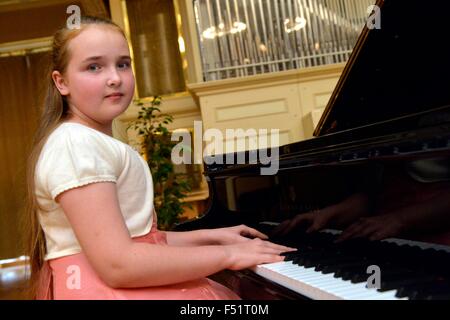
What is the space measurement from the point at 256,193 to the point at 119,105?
1.89 feet

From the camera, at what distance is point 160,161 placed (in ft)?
15.0

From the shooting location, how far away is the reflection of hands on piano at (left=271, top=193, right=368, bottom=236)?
1073 millimetres

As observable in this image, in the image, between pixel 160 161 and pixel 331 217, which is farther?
pixel 160 161

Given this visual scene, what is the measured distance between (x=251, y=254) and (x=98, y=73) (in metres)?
0.47

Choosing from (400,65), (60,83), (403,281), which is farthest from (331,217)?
(400,65)

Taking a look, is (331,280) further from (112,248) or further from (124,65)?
(124,65)

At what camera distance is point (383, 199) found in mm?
1015

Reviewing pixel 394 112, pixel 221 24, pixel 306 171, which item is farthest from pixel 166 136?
pixel 306 171

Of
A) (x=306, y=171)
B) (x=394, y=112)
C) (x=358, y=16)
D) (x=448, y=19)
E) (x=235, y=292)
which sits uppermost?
(x=358, y=16)

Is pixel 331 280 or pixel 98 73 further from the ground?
pixel 98 73

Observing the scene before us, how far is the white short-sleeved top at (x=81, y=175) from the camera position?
0.92 meters

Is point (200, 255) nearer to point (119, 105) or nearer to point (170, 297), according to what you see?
point (170, 297)

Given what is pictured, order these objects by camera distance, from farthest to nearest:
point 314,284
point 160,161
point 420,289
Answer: point 160,161 < point 314,284 < point 420,289
